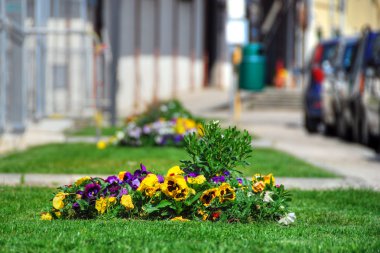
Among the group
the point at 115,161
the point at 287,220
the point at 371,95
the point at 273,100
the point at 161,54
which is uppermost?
the point at 161,54

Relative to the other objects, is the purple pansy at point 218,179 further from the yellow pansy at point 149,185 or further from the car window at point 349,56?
the car window at point 349,56

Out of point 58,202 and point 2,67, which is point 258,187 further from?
point 2,67

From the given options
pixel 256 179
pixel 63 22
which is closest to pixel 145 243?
pixel 256 179

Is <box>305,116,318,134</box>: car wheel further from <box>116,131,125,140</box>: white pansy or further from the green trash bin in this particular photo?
the green trash bin

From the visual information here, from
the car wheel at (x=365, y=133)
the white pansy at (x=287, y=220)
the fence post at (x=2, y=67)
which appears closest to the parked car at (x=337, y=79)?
the car wheel at (x=365, y=133)

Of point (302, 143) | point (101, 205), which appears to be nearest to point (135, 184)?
point (101, 205)

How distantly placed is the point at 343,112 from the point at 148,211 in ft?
49.3

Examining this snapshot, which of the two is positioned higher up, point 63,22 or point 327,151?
point 63,22

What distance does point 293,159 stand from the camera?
16797 mm

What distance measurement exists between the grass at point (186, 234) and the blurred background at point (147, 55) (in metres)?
10.8

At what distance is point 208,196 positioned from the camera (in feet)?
28.4

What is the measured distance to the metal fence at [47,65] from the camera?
2159 centimetres

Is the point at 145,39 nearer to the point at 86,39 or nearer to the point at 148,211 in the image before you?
the point at 86,39

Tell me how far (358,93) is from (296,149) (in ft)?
5.09
